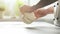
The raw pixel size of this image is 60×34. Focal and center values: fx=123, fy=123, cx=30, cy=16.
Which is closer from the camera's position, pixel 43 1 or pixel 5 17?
pixel 43 1

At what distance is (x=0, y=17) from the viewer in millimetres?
914

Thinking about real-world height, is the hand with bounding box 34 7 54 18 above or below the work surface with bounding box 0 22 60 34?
above

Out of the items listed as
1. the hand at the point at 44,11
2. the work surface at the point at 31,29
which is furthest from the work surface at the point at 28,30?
the hand at the point at 44,11

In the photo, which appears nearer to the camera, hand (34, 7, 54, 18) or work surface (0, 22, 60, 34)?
work surface (0, 22, 60, 34)

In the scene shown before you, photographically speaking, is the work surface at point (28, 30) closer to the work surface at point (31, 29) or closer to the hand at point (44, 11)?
the work surface at point (31, 29)

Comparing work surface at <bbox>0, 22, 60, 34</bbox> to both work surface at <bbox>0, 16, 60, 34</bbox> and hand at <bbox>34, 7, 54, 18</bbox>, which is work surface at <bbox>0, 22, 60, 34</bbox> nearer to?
work surface at <bbox>0, 16, 60, 34</bbox>

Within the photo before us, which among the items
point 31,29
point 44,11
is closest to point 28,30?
point 31,29

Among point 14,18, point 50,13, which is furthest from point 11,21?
point 50,13

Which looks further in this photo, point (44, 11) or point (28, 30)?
point (44, 11)

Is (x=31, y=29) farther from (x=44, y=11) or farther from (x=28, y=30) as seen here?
(x=44, y=11)

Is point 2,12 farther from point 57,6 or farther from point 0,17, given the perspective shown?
point 57,6

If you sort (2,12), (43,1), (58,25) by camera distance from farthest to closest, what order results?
(2,12) < (58,25) < (43,1)

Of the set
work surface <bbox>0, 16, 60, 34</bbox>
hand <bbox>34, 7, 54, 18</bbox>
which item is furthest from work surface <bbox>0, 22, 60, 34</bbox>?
hand <bbox>34, 7, 54, 18</bbox>

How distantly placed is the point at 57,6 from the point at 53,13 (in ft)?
0.20
